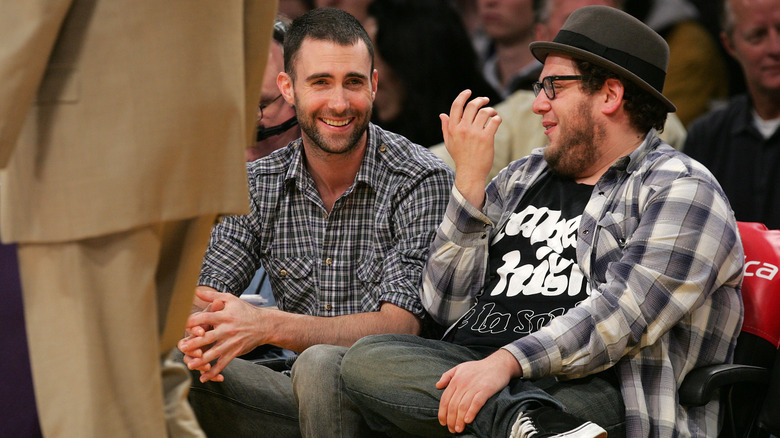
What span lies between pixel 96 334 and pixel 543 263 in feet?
4.66

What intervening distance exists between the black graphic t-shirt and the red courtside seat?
0.41 meters

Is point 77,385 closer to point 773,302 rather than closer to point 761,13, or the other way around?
point 773,302

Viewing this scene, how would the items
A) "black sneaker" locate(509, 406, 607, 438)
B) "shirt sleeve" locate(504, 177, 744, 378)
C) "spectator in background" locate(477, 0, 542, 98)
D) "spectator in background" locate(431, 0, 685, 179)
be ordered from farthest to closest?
"spectator in background" locate(477, 0, 542, 98), "spectator in background" locate(431, 0, 685, 179), "shirt sleeve" locate(504, 177, 744, 378), "black sneaker" locate(509, 406, 607, 438)

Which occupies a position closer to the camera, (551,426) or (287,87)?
(551,426)

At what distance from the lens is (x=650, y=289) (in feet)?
8.16

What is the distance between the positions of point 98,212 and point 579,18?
5.69 ft

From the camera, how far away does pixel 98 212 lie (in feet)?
5.72

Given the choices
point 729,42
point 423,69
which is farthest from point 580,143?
point 423,69

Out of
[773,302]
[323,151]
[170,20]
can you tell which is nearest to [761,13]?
[773,302]

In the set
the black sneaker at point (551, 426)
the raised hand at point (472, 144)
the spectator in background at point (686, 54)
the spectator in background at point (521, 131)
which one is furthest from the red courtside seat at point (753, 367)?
the spectator in background at point (686, 54)

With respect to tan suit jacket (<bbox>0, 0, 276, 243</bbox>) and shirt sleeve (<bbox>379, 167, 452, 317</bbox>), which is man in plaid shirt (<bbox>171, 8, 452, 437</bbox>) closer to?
shirt sleeve (<bbox>379, 167, 452, 317</bbox>)

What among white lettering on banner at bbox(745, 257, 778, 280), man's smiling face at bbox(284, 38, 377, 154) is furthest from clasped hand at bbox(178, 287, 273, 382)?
white lettering on banner at bbox(745, 257, 778, 280)

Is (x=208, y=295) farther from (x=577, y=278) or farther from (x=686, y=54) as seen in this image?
(x=686, y=54)

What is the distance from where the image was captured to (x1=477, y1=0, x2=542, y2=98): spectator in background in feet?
17.5
